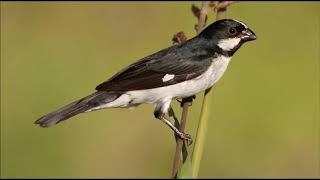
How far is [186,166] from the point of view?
2611 millimetres

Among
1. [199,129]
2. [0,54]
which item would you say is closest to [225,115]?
[0,54]

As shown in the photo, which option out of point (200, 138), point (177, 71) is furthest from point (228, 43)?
point (200, 138)

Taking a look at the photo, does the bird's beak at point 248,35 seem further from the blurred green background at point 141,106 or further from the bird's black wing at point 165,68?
the blurred green background at point 141,106

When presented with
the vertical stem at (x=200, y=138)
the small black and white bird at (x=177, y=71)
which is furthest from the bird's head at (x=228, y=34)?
the vertical stem at (x=200, y=138)

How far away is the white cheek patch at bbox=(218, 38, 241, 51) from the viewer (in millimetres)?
3973

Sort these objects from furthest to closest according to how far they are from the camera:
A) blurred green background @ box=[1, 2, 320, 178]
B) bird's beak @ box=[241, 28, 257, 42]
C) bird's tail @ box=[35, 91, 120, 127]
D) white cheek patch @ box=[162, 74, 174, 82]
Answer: blurred green background @ box=[1, 2, 320, 178]
white cheek patch @ box=[162, 74, 174, 82]
bird's beak @ box=[241, 28, 257, 42]
bird's tail @ box=[35, 91, 120, 127]

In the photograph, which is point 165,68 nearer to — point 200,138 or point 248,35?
point 248,35

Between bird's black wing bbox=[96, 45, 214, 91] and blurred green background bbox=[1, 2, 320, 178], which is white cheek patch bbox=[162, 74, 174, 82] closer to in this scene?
bird's black wing bbox=[96, 45, 214, 91]

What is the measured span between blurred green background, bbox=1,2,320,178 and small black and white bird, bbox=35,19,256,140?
2819 mm

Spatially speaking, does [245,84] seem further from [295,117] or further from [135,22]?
[135,22]

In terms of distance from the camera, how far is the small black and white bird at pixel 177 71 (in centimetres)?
393

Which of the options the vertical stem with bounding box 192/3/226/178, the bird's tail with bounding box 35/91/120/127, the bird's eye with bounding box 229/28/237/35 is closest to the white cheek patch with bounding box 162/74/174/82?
the bird's tail with bounding box 35/91/120/127

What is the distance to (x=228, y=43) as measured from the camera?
401 centimetres

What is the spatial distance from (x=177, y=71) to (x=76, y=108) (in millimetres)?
564
